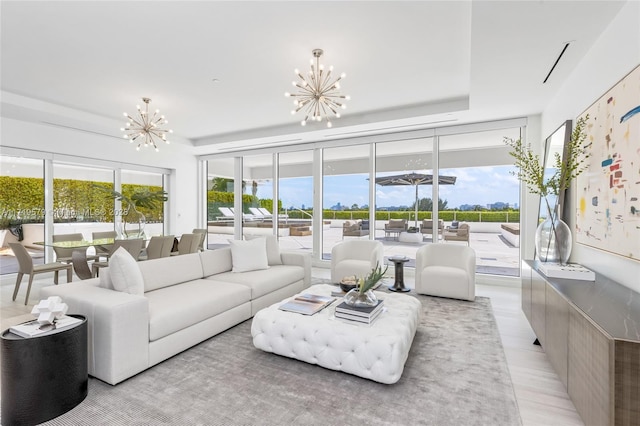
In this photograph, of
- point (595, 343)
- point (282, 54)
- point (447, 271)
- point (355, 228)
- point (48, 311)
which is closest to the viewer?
point (595, 343)

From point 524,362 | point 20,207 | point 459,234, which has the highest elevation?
point 20,207

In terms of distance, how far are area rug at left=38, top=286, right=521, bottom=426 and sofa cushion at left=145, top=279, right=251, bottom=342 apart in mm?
300

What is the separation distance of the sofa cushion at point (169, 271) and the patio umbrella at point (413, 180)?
4.00m

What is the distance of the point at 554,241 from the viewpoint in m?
2.97

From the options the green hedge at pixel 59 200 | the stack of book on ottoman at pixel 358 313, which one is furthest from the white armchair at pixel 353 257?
the green hedge at pixel 59 200

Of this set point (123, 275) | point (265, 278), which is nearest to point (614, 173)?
point (265, 278)

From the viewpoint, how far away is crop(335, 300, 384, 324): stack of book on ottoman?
2553 mm

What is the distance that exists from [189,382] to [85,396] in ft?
2.18

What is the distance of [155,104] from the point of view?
203 inches

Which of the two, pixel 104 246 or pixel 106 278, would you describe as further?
pixel 104 246

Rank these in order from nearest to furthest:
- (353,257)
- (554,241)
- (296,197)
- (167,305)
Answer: (167,305)
(554,241)
(353,257)
(296,197)

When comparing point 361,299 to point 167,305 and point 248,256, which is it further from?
point 248,256

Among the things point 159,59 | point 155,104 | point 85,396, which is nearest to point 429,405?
point 85,396

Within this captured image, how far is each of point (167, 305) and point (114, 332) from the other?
0.58m
